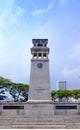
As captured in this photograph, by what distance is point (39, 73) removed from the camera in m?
35.8

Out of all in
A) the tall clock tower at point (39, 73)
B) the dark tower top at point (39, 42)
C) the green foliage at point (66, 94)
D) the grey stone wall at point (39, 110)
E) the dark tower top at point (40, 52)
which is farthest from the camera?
the green foliage at point (66, 94)

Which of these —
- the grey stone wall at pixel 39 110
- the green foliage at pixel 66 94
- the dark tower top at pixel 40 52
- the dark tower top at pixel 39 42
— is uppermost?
Result: the dark tower top at pixel 39 42

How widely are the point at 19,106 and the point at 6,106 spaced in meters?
1.95

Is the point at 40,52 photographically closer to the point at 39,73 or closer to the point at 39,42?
the point at 39,42

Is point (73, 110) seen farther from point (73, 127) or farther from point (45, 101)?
point (73, 127)

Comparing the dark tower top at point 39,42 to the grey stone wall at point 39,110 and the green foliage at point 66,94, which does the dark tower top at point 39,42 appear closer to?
the grey stone wall at point 39,110

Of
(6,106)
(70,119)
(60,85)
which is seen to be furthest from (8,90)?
(60,85)

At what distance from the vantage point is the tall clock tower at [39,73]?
3478cm

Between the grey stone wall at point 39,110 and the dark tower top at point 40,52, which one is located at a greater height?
the dark tower top at point 40,52

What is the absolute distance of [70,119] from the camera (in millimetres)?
27156

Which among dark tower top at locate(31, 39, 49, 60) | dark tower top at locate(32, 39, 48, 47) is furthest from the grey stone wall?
dark tower top at locate(32, 39, 48, 47)

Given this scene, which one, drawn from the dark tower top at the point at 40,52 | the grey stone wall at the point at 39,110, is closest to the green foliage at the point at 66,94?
the dark tower top at the point at 40,52

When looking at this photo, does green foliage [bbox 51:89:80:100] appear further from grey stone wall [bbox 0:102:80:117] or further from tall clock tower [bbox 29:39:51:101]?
grey stone wall [bbox 0:102:80:117]

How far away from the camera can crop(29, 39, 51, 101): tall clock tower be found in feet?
114
